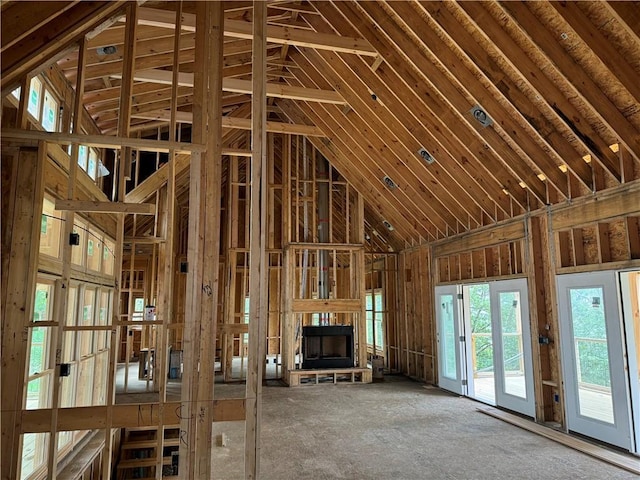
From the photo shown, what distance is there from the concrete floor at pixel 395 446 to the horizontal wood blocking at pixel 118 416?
1.51 meters

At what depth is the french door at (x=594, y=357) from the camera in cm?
504

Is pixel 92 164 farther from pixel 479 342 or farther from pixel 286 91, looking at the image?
pixel 479 342

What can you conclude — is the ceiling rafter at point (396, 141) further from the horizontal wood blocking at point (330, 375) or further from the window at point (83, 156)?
the window at point (83, 156)

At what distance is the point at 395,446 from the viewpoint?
5.26 meters

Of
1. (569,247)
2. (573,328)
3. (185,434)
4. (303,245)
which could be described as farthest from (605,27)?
(303,245)

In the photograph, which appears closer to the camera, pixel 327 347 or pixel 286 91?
pixel 286 91

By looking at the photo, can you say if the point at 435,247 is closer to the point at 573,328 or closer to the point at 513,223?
the point at 513,223

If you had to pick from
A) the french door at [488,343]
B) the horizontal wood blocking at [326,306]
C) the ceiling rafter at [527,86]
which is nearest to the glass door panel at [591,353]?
the french door at [488,343]

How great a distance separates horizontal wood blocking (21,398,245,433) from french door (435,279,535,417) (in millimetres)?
5023

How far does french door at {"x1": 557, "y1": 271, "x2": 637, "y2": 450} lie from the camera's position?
5.04 m

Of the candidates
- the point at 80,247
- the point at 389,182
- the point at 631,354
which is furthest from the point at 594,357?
the point at 80,247

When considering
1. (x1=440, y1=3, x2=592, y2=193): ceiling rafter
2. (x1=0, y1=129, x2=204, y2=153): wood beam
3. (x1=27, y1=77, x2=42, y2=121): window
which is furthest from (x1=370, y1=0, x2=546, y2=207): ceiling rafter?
(x1=27, y1=77, x2=42, y2=121): window

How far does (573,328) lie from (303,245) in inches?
232

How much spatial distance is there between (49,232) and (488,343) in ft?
29.3
